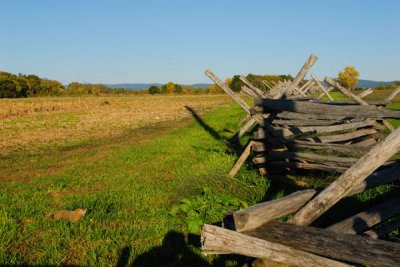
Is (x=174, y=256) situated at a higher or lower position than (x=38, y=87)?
lower

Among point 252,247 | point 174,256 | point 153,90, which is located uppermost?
point 153,90

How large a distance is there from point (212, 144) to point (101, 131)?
20.7 ft

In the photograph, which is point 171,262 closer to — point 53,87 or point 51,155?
point 51,155

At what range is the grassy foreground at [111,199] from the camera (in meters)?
3.58

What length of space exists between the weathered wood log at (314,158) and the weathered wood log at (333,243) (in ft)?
9.59

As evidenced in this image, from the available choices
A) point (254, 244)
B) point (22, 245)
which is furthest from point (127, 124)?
point (254, 244)

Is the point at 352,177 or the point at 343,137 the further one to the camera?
the point at 343,137

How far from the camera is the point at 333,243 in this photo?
7.58 ft

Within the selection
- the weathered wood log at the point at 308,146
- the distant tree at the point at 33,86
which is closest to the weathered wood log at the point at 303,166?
the weathered wood log at the point at 308,146

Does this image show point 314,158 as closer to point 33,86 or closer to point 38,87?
point 33,86

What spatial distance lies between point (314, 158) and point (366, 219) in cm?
237

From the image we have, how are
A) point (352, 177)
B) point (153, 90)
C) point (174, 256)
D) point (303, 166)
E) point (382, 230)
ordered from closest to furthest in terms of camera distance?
point (352, 177) < point (382, 230) < point (174, 256) < point (303, 166) < point (153, 90)

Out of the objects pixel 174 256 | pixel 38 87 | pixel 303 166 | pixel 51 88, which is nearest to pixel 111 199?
pixel 174 256

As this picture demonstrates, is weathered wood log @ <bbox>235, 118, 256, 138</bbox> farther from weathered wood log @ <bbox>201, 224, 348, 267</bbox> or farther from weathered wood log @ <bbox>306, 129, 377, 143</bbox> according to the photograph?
weathered wood log @ <bbox>201, 224, 348, 267</bbox>
